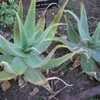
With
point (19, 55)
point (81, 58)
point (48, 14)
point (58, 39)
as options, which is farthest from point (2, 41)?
point (48, 14)

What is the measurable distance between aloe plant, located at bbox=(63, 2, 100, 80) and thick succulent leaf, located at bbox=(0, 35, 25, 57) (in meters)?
0.24

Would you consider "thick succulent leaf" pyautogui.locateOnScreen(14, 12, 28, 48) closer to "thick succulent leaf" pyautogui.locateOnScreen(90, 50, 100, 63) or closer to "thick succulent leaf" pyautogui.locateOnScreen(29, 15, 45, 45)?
"thick succulent leaf" pyautogui.locateOnScreen(29, 15, 45, 45)

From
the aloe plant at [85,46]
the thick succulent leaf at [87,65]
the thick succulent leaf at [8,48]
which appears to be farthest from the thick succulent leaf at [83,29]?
the thick succulent leaf at [8,48]

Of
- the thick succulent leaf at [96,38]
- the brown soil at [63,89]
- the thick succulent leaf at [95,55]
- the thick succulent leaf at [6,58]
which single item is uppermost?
the thick succulent leaf at [96,38]

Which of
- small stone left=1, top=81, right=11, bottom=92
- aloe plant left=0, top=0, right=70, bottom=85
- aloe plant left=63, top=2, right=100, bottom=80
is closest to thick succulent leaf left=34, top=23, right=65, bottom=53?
aloe plant left=0, top=0, right=70, bottom=85

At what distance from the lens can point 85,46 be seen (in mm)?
1965

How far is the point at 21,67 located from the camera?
5.80ft

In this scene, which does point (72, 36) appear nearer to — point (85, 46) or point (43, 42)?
point (85, 46)

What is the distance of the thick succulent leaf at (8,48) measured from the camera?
177cm

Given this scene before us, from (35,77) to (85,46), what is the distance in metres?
0.34

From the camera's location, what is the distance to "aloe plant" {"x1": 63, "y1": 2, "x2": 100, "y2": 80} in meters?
1.91

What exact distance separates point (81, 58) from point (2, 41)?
407mm

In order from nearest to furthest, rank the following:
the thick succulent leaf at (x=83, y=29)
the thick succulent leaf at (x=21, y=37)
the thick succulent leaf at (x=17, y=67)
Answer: the thick succulent leaf at (x=17, y=67)
the thick succulent leaf at (x=21, y=37)
the thick succulent leaf at (x=83, y=29)

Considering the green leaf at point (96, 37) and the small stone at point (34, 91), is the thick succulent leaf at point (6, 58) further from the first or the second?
the green leaf at point (96, 37)
